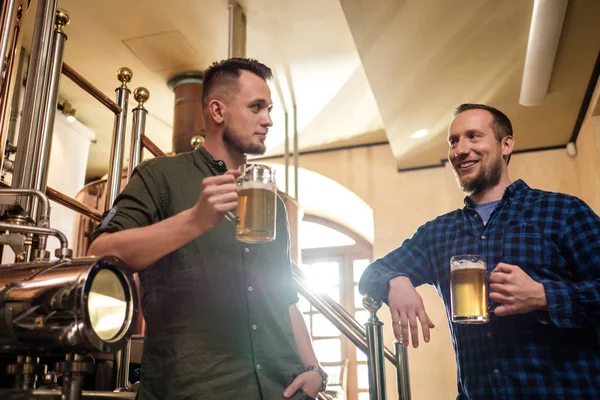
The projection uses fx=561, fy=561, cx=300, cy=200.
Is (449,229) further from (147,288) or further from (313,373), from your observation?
(147,288)

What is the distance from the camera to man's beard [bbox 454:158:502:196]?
188cm

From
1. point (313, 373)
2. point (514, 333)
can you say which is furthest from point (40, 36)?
point (514, 333)

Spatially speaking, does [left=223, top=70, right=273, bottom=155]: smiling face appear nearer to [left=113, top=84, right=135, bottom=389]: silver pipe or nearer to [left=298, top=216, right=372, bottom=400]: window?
[left=113, top=84, right=135, bottom=389]: silver pipe

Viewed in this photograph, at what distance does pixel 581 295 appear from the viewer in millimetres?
1471

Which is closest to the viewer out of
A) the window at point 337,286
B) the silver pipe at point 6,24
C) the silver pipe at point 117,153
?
the silver pipe at point 6,24

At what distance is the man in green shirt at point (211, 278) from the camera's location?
47.9 inches

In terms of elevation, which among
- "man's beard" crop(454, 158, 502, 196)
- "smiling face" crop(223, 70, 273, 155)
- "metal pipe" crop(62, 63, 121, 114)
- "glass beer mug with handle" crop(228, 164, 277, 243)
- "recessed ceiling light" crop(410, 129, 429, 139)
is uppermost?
"recessed ceiling light" crop(410, 129, 429, 139)

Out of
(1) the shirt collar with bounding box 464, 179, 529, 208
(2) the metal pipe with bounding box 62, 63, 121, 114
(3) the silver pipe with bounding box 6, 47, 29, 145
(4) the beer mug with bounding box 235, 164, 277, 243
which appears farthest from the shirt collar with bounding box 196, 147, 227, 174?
(3) the silver pipe with bounding box 6, 47, 29, 145

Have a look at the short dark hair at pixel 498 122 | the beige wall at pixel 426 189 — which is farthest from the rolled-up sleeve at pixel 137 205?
the beige wall at pixel 426 189

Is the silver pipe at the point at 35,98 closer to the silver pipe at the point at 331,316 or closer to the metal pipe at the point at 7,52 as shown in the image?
the metal pipe at the point at 7,52

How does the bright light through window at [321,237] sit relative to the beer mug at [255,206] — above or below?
above

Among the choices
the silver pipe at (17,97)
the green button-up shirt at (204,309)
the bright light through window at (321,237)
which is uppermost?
the silver pipe at (17,97)

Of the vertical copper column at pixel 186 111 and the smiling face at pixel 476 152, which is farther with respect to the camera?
the vertical copper column at pixel 186 111

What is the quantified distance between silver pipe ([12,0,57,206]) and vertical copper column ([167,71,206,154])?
8.43ft
